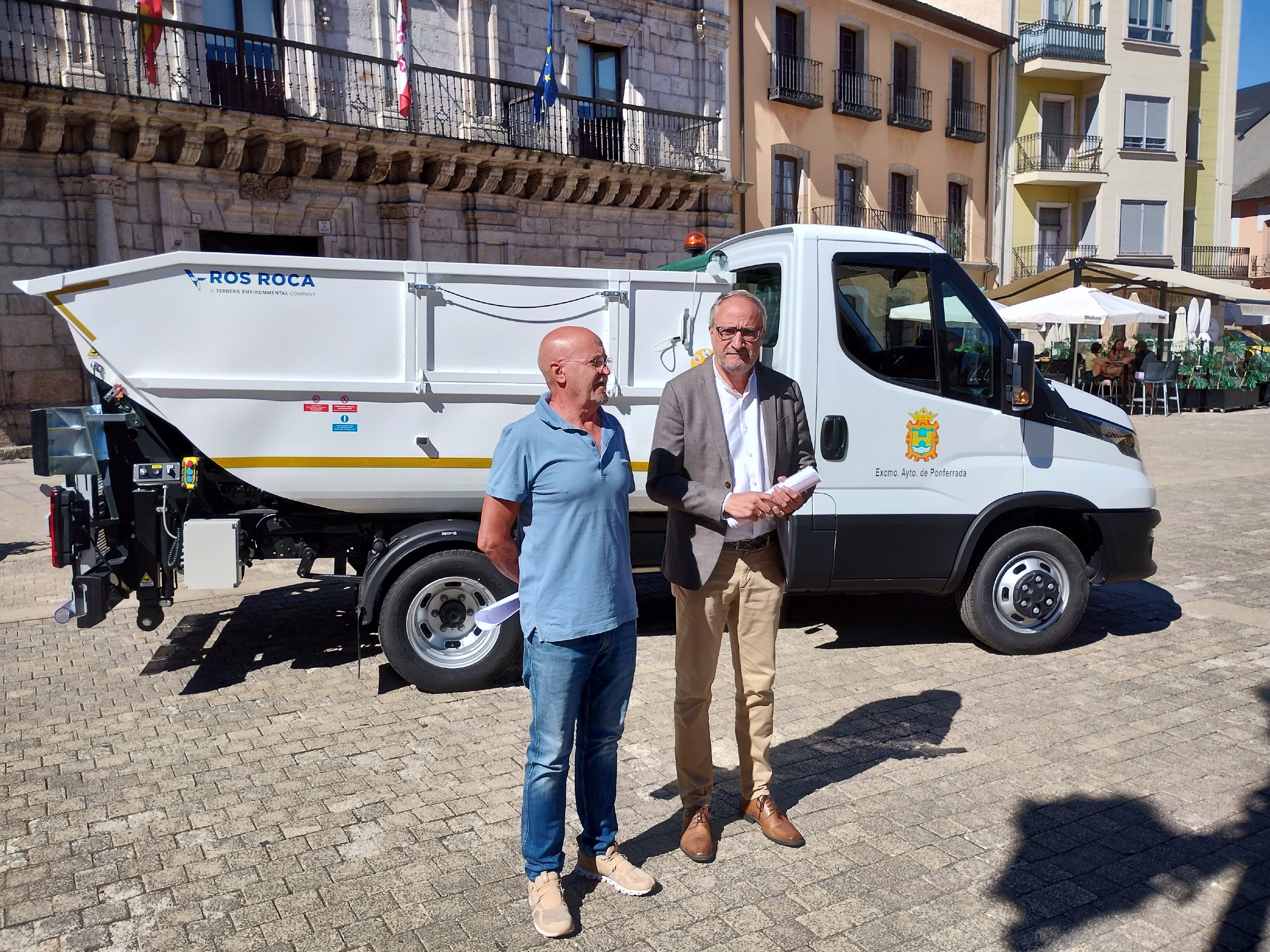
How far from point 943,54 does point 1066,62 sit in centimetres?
535

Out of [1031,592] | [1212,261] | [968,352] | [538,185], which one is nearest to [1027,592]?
[1031,592]

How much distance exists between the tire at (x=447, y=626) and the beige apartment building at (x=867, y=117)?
65.1 ft

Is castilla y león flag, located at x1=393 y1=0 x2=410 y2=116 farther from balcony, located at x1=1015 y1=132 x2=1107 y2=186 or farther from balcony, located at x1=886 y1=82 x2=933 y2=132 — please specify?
balcony, located at x1=1015 y1=132 x2=1107 y2=186

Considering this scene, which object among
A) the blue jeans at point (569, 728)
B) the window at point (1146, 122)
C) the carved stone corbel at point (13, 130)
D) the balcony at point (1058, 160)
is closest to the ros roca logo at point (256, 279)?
the blue jeans at point (569, 728)

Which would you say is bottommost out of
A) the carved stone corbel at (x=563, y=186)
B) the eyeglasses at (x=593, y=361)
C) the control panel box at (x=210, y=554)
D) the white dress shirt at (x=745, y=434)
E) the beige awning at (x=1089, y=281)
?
the control panel box at (x=210, y=554)

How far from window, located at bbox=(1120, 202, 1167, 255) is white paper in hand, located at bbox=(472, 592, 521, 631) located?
125 feet

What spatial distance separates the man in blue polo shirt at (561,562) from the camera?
3.22 meters

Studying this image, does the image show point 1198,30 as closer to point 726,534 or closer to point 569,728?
point 726,534

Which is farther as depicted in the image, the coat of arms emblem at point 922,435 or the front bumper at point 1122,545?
the front bumper at point 1122,545

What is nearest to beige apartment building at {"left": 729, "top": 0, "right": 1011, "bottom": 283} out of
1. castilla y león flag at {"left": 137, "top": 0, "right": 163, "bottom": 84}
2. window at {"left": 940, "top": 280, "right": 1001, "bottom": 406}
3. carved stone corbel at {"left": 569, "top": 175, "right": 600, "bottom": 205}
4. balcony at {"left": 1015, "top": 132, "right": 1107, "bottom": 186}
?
balcony at {"left": 1015, "top": 132, "right": 1107, "bottom": 186}

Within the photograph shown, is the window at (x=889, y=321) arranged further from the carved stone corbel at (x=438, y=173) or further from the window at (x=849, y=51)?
the window at (x=849, y=51)

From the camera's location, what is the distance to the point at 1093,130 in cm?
3609

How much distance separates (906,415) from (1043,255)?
107 feet

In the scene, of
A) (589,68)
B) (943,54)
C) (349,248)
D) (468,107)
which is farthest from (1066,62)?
(349,248)
